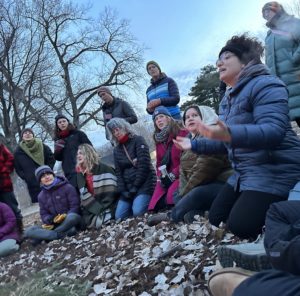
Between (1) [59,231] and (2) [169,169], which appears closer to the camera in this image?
(2) [169,169]

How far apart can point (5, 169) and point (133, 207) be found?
8.79 ft

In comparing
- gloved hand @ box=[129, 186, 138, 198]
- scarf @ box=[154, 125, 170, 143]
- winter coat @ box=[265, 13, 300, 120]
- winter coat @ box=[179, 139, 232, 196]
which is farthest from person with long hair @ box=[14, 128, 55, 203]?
winter coat @ box=[265, 13, 300, 120]

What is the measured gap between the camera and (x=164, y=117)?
19.9 feet

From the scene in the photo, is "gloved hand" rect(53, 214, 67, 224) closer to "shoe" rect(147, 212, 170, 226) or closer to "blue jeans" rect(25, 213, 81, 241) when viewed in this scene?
"blue jeans" rect(25, 213, 81, 241)

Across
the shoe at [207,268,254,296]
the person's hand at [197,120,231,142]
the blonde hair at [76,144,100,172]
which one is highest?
the person's hand at [197,120,231,142]

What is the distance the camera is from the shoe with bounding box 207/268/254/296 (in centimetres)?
222

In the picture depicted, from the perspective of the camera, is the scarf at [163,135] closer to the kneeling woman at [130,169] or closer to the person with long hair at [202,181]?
the kneeling woman at [130,169]

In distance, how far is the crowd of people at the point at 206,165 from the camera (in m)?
2.81

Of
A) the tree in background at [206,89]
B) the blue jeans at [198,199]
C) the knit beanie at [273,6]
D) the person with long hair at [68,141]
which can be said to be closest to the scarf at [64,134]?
the person with long hair at [68,141]

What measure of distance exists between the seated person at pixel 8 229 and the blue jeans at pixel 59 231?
13.4 inches

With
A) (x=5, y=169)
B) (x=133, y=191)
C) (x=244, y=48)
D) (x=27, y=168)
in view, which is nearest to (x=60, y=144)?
(x=27, y=168)

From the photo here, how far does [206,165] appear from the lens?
501cm

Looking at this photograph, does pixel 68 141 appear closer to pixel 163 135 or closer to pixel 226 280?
pixel 163 135

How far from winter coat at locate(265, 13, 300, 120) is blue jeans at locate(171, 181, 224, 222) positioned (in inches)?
55.5
